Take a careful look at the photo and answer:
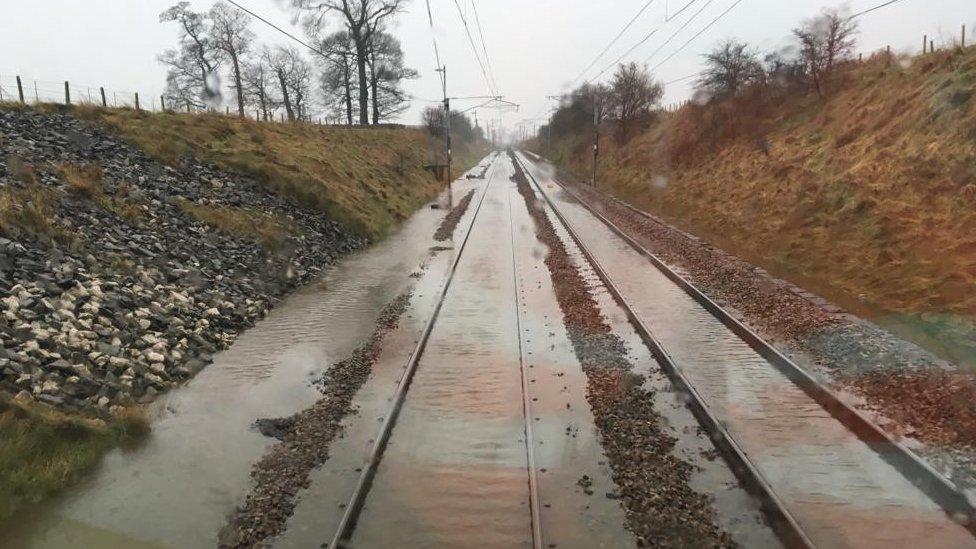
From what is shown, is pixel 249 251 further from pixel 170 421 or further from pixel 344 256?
pixel 170 421

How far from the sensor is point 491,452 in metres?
6.82

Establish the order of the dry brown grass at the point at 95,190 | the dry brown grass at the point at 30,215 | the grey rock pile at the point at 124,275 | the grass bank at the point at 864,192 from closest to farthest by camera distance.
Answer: the grey rock pile at the point at 124,275, the dry brown grass at the point at 30,215, the grass bank at the point at 864,192, the dry brown grass at the point at 95,190

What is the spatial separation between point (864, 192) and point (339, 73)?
47375mm

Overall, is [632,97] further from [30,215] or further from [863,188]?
[30,215]

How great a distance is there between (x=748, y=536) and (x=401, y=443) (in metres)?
3.77

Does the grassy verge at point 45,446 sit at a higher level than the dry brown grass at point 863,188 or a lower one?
lower

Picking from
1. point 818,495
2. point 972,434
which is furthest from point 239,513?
point 972,434

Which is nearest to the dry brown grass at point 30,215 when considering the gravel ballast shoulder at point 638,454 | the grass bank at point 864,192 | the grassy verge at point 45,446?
the grassy verge at point 45,446

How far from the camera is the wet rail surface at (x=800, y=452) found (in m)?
5.38

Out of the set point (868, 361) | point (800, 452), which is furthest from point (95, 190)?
point (868, 361)

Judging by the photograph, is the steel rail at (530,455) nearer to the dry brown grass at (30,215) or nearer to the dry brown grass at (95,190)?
the dry brown grass at (30,215)

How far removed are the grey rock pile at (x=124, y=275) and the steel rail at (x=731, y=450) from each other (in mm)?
7354

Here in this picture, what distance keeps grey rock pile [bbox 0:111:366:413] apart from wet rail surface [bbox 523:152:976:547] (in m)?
7.82

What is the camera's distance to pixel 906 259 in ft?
42.7
